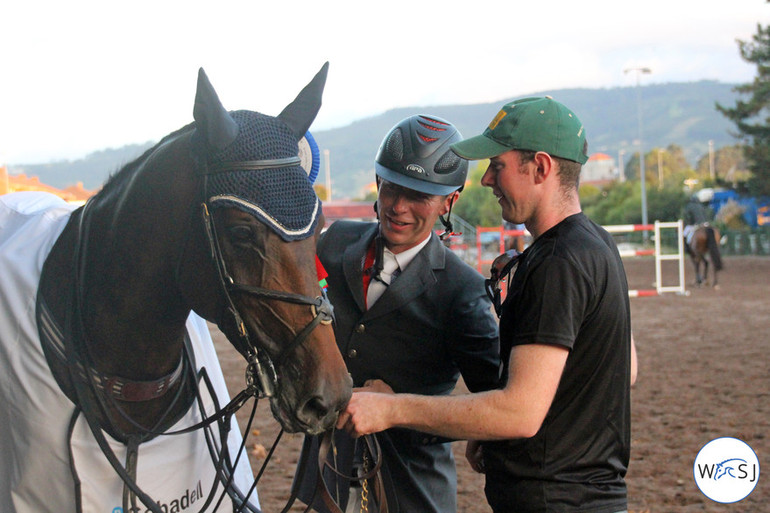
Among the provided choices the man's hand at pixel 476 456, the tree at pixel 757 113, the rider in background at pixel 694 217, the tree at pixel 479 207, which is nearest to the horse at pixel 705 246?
the rider in background at pixel 694 217

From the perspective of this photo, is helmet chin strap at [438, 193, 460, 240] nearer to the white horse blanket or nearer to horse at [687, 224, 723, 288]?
the white horse blanket

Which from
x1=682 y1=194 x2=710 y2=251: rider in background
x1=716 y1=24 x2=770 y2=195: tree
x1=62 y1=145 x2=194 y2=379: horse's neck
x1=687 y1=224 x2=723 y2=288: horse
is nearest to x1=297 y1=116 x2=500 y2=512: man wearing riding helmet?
x1=62 y1=145 x2=194 y2=379: horse's neck

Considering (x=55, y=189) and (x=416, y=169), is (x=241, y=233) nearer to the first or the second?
(x=416, y=169)

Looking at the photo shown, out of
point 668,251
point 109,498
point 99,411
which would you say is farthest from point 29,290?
point 668,251

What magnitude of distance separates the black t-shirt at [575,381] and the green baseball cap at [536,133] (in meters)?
0.23

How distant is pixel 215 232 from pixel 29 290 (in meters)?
0.73

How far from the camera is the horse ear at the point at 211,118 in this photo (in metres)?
1.83

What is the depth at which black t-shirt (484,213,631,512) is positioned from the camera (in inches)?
72.8

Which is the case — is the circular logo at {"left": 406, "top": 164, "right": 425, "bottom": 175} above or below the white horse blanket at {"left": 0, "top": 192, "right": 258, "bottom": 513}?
above

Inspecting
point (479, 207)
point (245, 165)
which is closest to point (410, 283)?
point (245, 165)

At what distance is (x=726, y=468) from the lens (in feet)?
11.2

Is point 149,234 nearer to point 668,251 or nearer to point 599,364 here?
point 599,364

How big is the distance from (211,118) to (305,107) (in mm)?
395

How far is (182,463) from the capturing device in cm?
239
